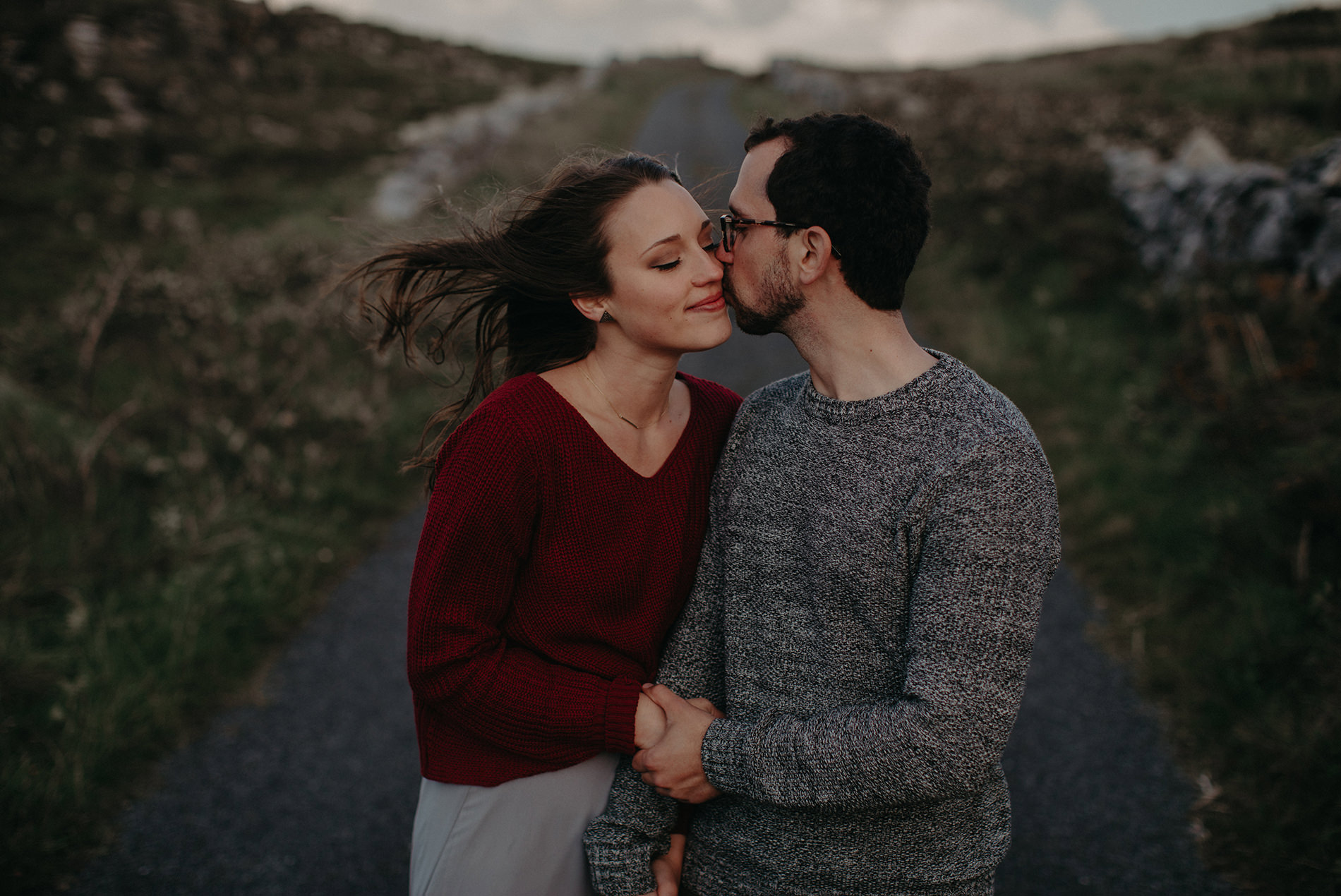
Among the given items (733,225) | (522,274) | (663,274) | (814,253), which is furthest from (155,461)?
(814,253)

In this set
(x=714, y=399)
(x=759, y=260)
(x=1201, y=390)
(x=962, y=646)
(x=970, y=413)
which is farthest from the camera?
(x=1201, y=390)

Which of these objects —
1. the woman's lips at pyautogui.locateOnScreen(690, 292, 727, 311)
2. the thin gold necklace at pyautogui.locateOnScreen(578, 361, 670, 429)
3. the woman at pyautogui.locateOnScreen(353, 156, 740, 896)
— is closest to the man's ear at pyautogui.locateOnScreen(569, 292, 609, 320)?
the woman at pyautogui.locateOnScreen(353, 156, 740, 896)

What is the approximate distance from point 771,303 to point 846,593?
0.75 m

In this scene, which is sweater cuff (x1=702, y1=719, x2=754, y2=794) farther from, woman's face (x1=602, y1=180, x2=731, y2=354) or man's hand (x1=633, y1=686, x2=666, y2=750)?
woman's face (x1=602, y1=180, x2=731, y2=354)

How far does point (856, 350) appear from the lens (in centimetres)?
188

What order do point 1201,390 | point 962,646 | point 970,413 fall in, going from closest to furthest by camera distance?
point 962,646, point 970,413, point 1201,390

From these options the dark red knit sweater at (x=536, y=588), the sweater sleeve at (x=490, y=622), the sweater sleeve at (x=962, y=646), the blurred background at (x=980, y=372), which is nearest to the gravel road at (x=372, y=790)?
the blurred background at (x=980, y=372)

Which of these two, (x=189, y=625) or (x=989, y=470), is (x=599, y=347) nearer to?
(x=989, y=470)

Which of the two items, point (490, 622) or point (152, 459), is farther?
point (152, 459)

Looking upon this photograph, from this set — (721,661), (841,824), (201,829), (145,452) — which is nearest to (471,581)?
(721,661)

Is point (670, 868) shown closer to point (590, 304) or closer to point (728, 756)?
point (728, 756)

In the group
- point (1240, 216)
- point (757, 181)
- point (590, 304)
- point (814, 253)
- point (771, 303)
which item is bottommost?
point (590, 304)

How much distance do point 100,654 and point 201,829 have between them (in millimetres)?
1075

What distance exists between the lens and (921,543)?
1.61 metres
